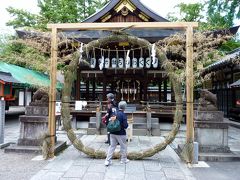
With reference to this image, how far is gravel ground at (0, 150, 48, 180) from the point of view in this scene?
580 centimetres

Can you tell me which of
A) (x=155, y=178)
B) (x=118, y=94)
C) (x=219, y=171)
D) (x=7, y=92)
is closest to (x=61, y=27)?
(x=155, y=178)

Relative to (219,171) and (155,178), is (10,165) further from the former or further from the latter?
(219,171)

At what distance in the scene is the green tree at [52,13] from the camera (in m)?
23.0

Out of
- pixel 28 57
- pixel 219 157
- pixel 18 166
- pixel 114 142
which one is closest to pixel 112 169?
pixel 114 142

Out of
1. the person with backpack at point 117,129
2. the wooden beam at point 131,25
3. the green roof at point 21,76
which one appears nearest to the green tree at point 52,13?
the green roof at point 21,76

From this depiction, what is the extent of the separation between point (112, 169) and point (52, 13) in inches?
768

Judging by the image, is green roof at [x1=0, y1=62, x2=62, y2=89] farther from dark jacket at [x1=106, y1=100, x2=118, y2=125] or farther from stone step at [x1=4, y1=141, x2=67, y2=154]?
dark jacket at [x1=106, y1=100, x2=118, y2=125]

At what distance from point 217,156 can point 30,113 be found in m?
5.97

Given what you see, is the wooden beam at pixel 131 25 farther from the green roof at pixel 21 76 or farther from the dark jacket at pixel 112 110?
the green roof at pixel 21 76

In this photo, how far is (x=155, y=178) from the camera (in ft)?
18.7

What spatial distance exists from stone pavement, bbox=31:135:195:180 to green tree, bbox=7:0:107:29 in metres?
17.6

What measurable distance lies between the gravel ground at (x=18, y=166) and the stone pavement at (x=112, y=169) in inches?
9.1

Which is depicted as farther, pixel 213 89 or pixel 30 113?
pixel 213 89

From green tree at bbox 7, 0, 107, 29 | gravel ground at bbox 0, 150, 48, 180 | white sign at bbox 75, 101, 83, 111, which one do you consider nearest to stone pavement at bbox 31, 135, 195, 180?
gravel ground at bbox 0, 150, 48, 180
